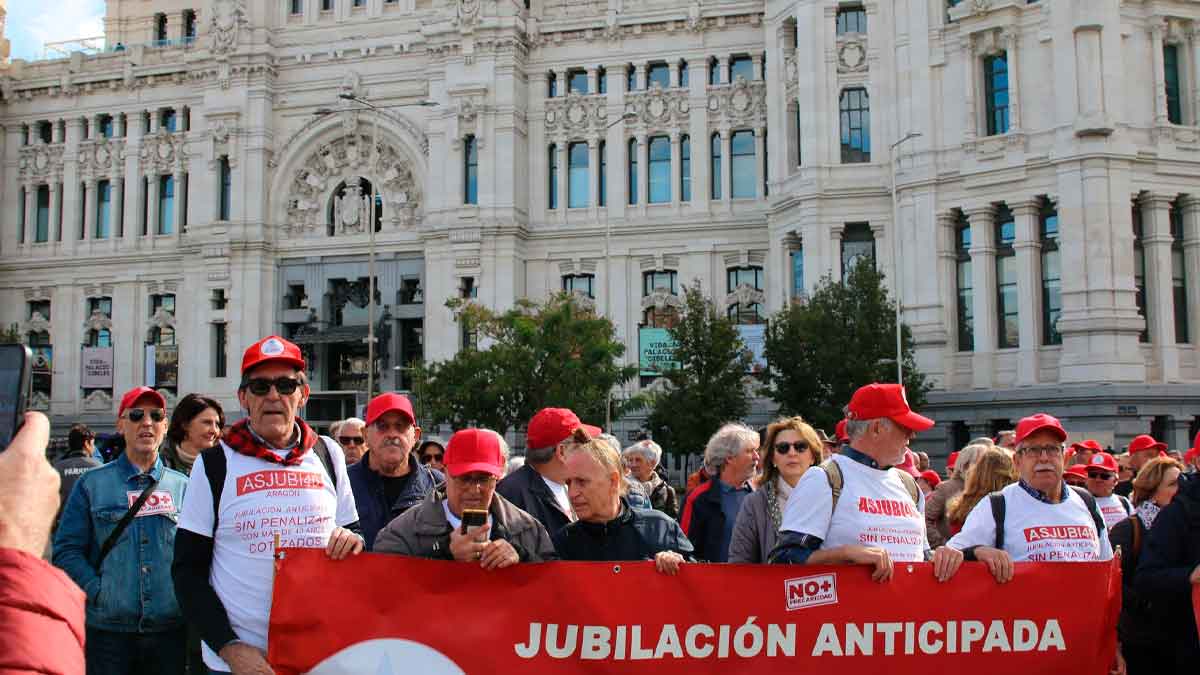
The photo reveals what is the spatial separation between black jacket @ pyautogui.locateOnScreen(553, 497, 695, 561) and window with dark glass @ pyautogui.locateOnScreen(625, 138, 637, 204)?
4253 cm

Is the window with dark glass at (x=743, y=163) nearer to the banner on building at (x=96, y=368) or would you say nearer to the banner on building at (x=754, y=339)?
the banner on building at (x=754, y=339)

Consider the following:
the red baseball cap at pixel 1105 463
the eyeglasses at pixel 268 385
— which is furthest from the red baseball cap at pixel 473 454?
the red baseball cap at pixel 1105 463

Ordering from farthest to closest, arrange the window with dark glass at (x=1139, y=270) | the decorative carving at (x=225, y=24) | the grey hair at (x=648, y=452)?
the decorative carving at (x=225, y=24)
the window with dark glass at (x=1139, y=270)
the grey hair at (x=648, y=452)

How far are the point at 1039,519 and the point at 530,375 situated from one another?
29691 mm

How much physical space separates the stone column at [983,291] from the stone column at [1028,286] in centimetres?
85

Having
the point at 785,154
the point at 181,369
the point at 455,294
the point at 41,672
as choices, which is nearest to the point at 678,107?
the point at 785,154

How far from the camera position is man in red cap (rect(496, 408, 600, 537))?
7543 millimetres

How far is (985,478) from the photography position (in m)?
7.64

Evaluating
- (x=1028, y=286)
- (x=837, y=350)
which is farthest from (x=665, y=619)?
(x=1028, y=286)

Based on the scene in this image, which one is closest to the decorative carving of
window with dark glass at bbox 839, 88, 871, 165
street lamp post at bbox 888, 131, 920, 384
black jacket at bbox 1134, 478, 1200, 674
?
window with dark glass at bbox 839, 88, 871, 165

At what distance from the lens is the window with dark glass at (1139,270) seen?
121 ft

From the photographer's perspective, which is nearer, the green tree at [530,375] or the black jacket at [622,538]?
the black jacket at [622,538]

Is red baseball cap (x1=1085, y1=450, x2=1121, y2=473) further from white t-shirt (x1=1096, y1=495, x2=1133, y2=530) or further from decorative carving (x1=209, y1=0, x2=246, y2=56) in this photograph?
decorative carving (x1=209, y1=0, x2=246, y2=56)

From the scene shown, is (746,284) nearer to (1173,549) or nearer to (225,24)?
(225,24)
